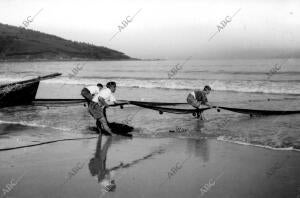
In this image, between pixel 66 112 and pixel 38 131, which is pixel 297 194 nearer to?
pixel 38 131

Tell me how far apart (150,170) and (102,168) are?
832mm

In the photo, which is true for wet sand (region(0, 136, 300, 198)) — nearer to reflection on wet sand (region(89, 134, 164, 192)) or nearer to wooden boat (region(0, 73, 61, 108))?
reflection on wet sand (region(89, 134, 164, 192))

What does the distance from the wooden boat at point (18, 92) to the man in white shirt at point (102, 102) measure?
7.54 meters

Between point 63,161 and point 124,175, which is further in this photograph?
point 63,161

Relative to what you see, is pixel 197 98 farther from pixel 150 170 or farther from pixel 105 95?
pixel 150 170

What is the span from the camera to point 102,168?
6125mm

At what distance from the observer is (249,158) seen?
6.86 metres

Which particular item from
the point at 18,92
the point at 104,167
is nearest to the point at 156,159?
the point at 104,167

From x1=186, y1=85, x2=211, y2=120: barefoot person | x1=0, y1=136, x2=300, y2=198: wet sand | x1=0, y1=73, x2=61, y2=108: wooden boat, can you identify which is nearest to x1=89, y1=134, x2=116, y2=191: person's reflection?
x1=0, y1=136, x2=300, y2=198: wet sand

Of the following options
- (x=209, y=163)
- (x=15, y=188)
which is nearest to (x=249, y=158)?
(x=209, y=163)

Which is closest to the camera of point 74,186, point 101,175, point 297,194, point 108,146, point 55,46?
point 297,194

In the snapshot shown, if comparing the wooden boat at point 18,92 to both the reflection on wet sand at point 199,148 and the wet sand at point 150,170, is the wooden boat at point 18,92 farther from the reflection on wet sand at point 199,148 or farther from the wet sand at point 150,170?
the reflection on wet sand at point 199,148

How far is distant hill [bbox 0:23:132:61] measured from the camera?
132m

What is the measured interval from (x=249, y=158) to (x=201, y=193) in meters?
2.29
